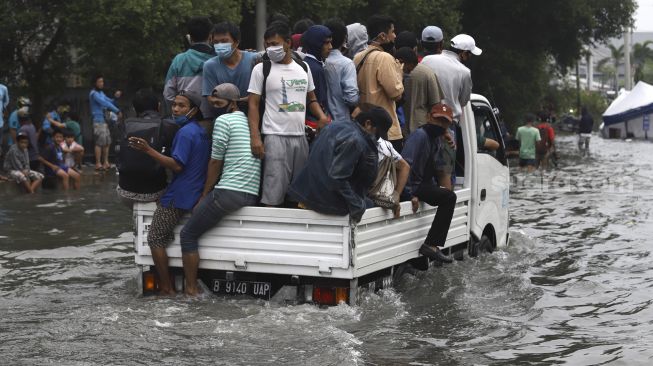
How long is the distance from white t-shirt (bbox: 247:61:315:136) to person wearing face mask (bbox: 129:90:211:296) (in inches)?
22.0

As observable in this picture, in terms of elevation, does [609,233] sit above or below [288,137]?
below

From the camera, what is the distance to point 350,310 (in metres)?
8.57

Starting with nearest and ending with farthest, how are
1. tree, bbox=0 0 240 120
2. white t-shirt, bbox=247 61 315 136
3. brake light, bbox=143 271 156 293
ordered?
white t-shirt, bbox=247 61 315 136 < brake light, bbox=143 271 156 293 < tree, bbox=0 0 240 120

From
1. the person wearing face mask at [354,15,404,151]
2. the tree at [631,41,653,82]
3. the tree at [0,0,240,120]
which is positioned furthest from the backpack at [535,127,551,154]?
the tree at [631,41,653,82]

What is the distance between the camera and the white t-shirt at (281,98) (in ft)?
30.0

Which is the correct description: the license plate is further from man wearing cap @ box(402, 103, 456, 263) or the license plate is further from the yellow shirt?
the yellow shirt

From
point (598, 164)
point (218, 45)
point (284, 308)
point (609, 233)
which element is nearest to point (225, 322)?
point (284, 308)

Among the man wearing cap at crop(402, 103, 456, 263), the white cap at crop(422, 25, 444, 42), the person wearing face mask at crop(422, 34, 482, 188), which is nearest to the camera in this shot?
the man wearing cap at crop(402, 103, 456, 263)

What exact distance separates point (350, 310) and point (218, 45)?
2.52m

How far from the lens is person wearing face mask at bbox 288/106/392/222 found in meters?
8.43

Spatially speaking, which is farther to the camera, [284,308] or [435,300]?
[435,300]

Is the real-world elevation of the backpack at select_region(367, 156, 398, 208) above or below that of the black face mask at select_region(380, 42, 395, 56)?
below

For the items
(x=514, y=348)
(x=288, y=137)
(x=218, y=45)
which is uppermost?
(x=218, y=45)

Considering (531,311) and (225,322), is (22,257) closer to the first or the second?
(225,322)
